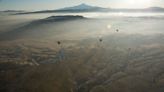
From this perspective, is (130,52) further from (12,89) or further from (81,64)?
(12,89)

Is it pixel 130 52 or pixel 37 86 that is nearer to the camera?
pixel 37 86

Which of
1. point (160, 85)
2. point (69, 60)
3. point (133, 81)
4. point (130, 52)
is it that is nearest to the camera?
point (160, 85)

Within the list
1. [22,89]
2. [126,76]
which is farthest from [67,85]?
[126,76]

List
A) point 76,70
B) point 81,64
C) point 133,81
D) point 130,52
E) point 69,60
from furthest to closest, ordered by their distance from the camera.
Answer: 1. point 130,52
2. point 69,60
3. point 81,64
4. point 76,70
5. point 133,81

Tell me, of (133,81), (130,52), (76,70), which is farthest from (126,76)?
(130,52)

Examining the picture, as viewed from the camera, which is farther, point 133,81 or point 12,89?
point 133,81

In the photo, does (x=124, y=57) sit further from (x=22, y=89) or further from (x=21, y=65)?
(x=22, y=89)

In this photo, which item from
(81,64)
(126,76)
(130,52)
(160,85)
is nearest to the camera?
(160,85)

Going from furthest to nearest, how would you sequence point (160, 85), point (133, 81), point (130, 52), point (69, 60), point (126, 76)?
point (130, 52) < point (69, 60) < point (126, 76) < point (133, 81) < point (160, 85)

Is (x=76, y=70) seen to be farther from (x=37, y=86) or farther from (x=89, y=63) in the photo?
(x=37, y=86)
